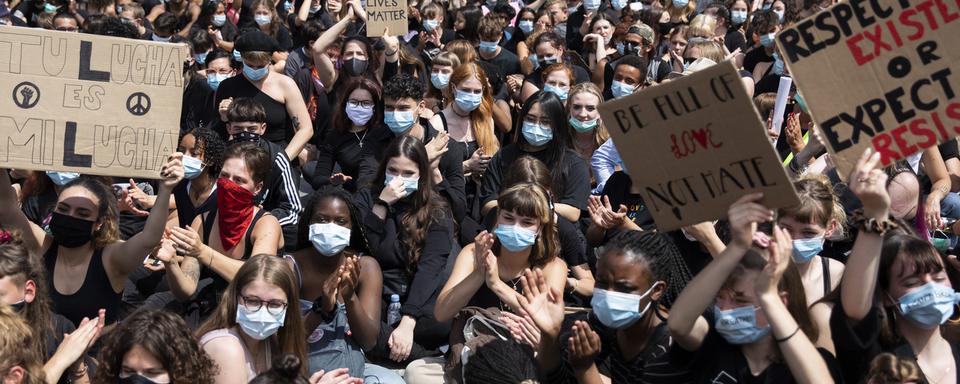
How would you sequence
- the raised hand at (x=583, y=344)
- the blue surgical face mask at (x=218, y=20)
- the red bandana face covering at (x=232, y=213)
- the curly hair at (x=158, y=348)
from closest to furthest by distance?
the curly hair at (x=158, y=348) → the raised hand at (x=583, y=344) → the red bandana face covering at (x=232, y=213) → the blue surgical face mask at (x=218, y=20)

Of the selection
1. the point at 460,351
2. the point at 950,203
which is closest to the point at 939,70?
the point at 460,351

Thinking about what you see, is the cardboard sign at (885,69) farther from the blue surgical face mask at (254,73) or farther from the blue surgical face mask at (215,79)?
the blue surgical face mask at (215,79)

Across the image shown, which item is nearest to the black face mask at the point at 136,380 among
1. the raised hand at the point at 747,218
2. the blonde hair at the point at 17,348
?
the blonde hair at the point at 17,348

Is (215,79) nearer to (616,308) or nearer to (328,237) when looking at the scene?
(328,237)

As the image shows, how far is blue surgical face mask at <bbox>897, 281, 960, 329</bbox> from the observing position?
4977 mm

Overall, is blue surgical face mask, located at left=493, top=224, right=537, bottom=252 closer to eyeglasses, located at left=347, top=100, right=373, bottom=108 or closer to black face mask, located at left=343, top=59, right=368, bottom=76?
eyeglasses, located at left=347, top=100, right=373, bottom=108

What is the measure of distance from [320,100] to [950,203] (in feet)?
16.8

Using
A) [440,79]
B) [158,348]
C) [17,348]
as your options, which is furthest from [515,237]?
[440,79]

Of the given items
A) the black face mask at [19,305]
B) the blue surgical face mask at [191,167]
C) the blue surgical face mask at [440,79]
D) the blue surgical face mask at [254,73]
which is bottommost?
the black face mask at [19,305]

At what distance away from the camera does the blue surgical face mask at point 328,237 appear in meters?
6.75

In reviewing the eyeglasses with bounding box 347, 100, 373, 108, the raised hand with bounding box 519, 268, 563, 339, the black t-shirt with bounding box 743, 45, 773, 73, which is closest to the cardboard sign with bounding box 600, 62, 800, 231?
the raised hand with bounding box 519, 268, 563, 339

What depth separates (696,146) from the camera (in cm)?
496

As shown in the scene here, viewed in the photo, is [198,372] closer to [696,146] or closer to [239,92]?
[696,146]

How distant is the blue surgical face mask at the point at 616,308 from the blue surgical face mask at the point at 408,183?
264 centimetres
